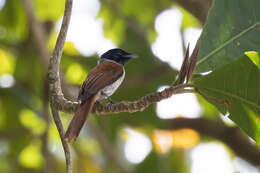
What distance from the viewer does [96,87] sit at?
2885 millimetres

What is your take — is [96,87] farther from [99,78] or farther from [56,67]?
[56,67]

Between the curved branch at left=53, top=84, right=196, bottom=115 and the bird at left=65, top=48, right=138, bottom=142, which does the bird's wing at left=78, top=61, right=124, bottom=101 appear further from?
the curved branch at left=53, top=84, right=196, bottom=115

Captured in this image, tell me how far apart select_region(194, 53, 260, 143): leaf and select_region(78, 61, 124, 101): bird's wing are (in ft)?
2.74

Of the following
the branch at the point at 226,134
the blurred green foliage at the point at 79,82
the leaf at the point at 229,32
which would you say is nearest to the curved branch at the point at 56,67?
the leaf at the point at 229,32

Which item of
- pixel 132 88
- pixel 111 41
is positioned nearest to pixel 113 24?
pixel 111 41

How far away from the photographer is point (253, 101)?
Answer: 7.32ft

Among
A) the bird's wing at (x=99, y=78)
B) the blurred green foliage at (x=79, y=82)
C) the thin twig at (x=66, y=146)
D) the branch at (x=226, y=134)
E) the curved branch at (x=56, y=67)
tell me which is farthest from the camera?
the blurred green foliage at (x=79, y=82)

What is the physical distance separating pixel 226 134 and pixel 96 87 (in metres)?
2.33

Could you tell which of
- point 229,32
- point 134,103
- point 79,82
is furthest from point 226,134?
point 134,103

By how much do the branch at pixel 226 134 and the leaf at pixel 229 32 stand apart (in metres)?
2.35

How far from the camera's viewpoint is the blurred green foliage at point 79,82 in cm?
492

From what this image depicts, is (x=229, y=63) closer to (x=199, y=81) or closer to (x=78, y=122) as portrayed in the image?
(x=199, y=81)

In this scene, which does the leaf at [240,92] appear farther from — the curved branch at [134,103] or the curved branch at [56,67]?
the curved branch at [56,67]

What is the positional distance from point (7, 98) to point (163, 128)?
197 cm
